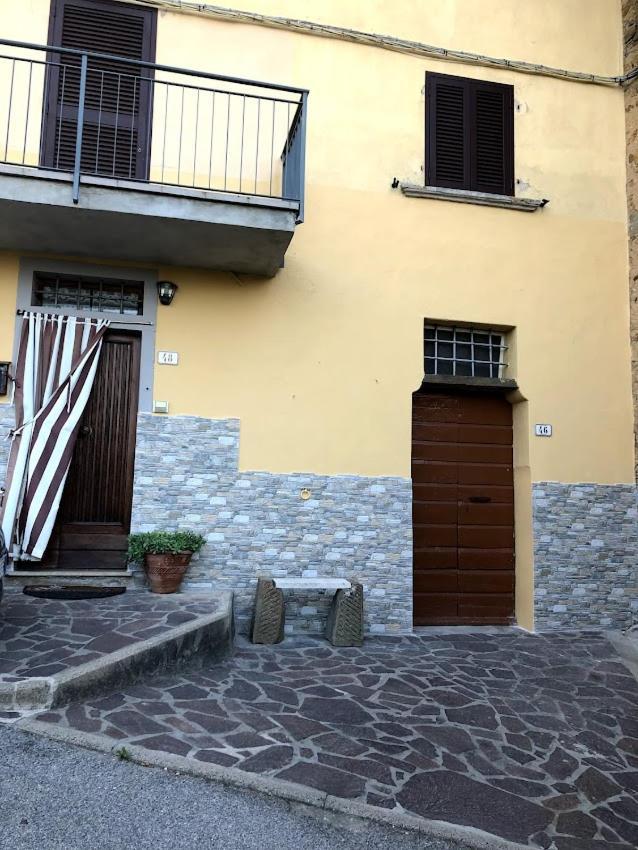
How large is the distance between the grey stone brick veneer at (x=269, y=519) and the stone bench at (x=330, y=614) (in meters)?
0.28

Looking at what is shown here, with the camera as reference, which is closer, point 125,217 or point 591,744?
point 591,744

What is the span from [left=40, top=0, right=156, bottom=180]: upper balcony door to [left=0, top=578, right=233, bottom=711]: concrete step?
13.7ft

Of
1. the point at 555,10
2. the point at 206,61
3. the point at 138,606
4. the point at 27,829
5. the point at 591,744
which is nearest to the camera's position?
the point at 27,829

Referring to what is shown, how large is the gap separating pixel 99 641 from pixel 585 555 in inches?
203

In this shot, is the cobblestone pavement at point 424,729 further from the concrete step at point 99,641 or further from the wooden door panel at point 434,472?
the wooden door panel at point 434,472

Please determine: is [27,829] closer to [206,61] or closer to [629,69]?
[206,61]

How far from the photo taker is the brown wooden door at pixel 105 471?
600 centimetres

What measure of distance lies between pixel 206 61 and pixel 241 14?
0.66 meters

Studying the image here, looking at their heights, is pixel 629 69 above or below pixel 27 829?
above

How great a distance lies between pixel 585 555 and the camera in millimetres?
6824

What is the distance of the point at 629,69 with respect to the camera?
295 inches

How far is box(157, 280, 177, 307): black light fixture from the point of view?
19.9ft

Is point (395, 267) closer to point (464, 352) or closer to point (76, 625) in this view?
point (464, 352)

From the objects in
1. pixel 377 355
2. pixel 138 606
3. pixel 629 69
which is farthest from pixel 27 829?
pixel 629 69
